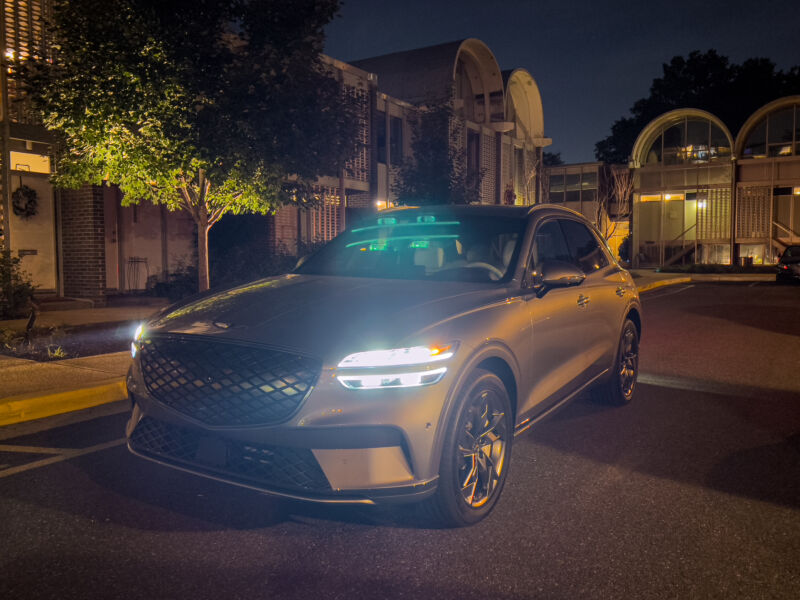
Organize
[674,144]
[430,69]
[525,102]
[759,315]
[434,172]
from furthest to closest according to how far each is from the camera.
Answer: [674,144] < [525,102] < [430,69] < [434,172] < [759,315]

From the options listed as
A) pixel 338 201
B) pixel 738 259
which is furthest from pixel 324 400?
pixel 738 259

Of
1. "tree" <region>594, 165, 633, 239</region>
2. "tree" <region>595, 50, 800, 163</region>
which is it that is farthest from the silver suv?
"tree" <region>595, 50, 800, 163</region>

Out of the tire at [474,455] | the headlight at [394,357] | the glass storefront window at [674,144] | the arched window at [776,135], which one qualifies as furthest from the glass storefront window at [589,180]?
the headlight at [394,357]

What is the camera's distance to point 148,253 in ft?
55.7

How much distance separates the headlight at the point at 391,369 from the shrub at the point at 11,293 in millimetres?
10059

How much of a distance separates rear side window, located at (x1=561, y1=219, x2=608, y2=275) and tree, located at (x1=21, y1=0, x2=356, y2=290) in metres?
5.21

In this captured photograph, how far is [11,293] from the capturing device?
1132cm

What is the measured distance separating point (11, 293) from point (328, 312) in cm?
974

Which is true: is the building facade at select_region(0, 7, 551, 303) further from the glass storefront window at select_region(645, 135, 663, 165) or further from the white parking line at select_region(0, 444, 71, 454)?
the glass storefront window at select_region(645, 135, 663, 165)

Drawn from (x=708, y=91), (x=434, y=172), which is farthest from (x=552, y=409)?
(x=708, y=91)

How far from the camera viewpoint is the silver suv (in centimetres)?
A: 315

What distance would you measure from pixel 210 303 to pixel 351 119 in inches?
292

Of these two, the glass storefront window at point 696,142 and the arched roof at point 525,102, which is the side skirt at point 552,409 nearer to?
the arched roof at point 525,102

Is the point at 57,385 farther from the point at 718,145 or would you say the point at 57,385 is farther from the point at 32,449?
the point at 718,145
